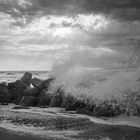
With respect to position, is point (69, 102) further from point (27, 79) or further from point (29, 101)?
point (27, 79)

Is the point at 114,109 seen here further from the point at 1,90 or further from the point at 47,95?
the point at 1,90

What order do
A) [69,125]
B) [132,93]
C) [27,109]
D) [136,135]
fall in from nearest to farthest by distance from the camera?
[136,135] < [69,125] < [132,93] < [27,109]

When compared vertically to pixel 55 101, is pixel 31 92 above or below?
above

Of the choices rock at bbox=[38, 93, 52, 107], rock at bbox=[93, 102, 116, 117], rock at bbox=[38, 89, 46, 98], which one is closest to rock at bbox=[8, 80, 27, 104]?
rock at bbox=[38, 89, 46, 98]

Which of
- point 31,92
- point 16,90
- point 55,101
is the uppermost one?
point 16,90

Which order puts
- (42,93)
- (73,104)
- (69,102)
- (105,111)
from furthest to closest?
(42,93)
(69,102)
(73,104)
(105,111)

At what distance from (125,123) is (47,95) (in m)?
7.30

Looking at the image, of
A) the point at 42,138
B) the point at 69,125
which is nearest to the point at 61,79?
the point at 69,125

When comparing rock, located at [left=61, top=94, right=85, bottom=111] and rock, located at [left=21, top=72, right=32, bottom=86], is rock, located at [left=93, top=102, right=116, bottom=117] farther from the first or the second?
rock, located at [left=21, top=72, right=32, bottom=86]

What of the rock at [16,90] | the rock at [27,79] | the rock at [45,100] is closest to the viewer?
the rock at [45,100]

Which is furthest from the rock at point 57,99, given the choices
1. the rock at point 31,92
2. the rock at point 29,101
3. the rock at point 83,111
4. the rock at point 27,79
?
the rock at point 27,79

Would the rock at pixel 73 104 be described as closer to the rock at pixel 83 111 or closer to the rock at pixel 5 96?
the rock at pixel 83 111

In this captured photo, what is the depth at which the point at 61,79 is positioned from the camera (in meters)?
19.3

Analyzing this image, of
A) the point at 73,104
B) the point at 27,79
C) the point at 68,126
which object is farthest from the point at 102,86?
the point at 27,79
